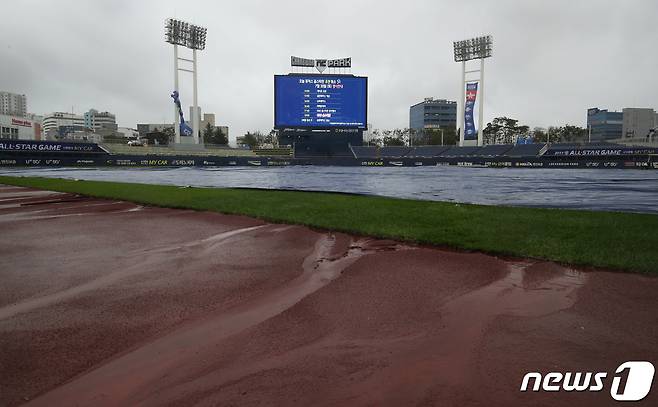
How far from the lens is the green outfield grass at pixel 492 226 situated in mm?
5539

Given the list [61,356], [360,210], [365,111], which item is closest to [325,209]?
[360,210]

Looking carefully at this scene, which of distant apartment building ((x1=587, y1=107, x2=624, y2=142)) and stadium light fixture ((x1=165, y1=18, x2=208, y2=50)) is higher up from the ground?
stadium light fixture ((x1=165, y1=18, x2=208, y2=50))

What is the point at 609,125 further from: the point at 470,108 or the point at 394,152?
the point at 394,152

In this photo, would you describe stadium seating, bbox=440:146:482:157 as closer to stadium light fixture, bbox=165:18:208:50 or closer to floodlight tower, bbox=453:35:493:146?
floodlight tower, bbox=453:35:493:146

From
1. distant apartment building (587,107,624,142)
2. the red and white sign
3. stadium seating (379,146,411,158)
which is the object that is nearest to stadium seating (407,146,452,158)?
stadium seating (379,146,411,158)

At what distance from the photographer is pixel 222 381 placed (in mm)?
2678

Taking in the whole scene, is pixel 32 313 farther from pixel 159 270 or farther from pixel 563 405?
pixel 563 405

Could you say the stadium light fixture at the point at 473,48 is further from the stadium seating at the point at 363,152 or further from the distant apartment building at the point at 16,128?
the distant apartment building at the point at 16,128

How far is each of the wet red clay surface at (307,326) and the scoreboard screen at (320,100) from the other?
2208 inches

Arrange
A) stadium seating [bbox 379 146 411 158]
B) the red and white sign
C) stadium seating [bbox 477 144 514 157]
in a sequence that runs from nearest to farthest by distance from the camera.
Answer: stadium seating [bbox 477 144 514 157]
stadium seating [bbox 379 146 411 158]
the red and white sign

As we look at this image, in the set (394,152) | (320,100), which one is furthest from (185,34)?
(394,152)

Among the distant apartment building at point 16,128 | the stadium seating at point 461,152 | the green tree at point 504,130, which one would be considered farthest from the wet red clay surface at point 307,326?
the green tree at point 504,130

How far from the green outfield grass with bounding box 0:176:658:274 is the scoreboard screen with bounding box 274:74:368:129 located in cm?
5032

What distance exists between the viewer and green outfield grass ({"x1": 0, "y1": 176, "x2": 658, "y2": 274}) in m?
5.54
